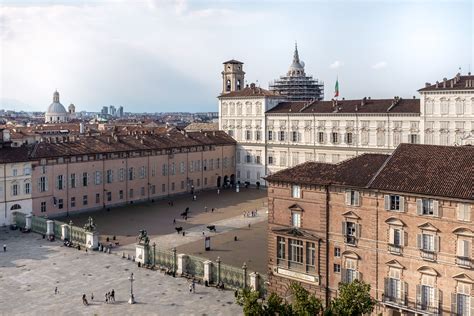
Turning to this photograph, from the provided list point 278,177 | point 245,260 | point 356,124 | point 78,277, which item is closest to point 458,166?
point 278,177

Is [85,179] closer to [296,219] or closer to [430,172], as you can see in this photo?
[296,219]

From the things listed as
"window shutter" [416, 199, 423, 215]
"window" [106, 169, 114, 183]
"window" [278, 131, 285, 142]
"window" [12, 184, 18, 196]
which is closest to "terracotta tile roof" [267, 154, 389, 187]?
"window shutter" [416, 199, 423, 215]

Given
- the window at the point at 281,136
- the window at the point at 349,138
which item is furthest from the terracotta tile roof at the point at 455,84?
the window at the point at 281,136

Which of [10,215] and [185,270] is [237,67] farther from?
[185,270]

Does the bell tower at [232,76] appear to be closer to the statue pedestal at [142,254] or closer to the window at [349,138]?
the window at [349,138]

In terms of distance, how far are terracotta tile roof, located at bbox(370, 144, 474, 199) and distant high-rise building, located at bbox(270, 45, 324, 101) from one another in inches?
3172

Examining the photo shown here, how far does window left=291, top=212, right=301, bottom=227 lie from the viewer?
3472cm

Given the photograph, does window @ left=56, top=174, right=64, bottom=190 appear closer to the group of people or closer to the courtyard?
the courtyard

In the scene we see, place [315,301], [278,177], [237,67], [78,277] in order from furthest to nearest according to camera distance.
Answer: [237,67] < [78,277] < [278,177] < [315,301]

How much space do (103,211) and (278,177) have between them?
3604 cm

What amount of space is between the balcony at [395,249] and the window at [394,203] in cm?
206

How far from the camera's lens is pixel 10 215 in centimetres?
5812

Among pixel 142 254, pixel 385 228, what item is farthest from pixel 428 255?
pixel 142 254

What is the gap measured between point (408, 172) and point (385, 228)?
3.46 metres
